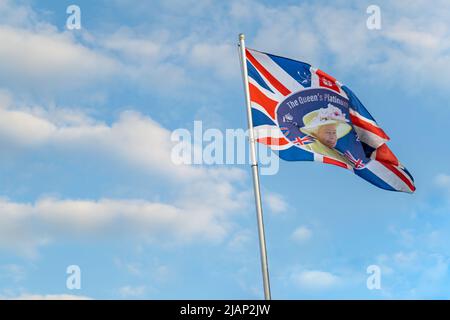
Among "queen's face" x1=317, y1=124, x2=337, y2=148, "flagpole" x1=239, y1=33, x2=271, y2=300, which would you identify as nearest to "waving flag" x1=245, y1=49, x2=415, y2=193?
"queen's face" x1=317, y1=124, x2=337, y2=148

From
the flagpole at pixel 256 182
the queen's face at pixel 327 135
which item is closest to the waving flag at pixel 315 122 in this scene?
the queen's face at pixel 327 135

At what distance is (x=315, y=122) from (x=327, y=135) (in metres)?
0.69

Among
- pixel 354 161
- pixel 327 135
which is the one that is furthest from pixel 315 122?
pixel 354 161

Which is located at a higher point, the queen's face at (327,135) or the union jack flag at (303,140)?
the queen's face at (327,135)

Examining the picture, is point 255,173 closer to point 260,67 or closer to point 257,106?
point 257,106

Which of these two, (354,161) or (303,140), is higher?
(303,140)

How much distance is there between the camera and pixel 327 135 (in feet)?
82.8

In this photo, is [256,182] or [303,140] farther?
[303,140]

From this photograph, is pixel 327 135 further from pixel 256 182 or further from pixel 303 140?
pixel 256 182

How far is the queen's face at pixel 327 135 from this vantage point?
25109mm

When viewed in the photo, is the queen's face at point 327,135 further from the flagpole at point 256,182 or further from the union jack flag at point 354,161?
the flagpole at point 256,182

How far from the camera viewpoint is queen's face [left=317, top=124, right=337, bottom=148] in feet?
82.4

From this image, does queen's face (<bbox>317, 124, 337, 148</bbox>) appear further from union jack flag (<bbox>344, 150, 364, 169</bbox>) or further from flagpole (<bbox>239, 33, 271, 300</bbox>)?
flagpole (<bbox>239, 33, 271, 300</bbox>)
